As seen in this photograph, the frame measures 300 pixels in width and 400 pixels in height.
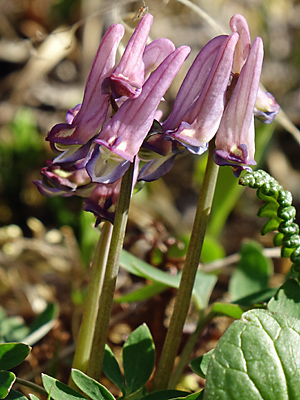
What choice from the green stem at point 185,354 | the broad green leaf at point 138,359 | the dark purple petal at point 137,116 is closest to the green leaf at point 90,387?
the broad green leaf at point 138,359

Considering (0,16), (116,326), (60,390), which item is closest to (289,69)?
(0,16)

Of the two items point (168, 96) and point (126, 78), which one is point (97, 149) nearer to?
point (126, 78)

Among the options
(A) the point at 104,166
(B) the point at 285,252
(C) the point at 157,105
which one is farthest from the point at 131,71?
(B) the point at 285,252

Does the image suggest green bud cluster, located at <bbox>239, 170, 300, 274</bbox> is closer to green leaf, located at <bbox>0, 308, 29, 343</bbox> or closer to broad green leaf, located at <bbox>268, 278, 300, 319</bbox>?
broad green leaf, located at <bbox>268, 278, 300, 319</bbox>

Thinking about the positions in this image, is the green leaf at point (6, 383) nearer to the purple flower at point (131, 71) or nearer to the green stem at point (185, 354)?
the green stem at point (185, 354)

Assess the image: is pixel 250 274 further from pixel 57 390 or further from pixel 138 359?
pixel 57 390
